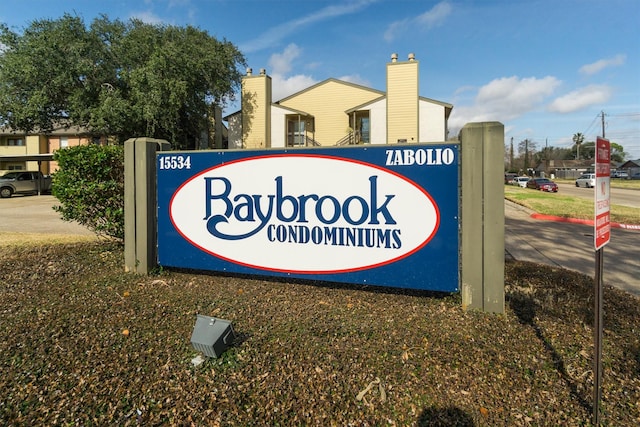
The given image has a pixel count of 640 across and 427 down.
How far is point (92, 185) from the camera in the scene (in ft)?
17.9

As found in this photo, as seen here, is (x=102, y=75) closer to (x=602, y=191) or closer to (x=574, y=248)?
(x=574, y=248)

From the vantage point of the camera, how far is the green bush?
5484mm

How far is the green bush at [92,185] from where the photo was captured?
18.0 feet

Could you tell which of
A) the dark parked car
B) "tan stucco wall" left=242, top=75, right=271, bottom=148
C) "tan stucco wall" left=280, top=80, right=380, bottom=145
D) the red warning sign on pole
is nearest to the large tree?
"tan stucco wall" left=242, top=75, right=271, bottom=148

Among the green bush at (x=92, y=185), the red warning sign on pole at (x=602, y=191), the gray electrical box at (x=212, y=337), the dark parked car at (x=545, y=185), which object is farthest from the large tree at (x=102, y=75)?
the dark parked car at (x=545, y=185)

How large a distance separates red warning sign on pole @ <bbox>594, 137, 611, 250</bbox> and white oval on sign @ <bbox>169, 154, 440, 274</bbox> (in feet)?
5.19

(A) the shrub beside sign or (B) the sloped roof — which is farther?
(B) the sloped roof

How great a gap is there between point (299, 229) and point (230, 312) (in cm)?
122

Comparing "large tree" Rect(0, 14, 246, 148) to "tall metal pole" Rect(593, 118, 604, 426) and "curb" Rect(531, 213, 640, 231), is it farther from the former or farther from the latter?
"tall metal pole" Rect(593, 118, 604, 426)

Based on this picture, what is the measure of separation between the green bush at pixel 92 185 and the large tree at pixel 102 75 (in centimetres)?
1782

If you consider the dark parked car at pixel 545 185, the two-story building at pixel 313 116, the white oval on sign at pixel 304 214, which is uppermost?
the two-story building at pixel 313 116

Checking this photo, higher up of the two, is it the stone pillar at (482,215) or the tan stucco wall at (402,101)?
the tan stucco wall at (402,101)

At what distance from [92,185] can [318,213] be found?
346cm

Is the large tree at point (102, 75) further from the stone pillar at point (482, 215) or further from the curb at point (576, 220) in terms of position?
the stone pillar at point (482, 215)
